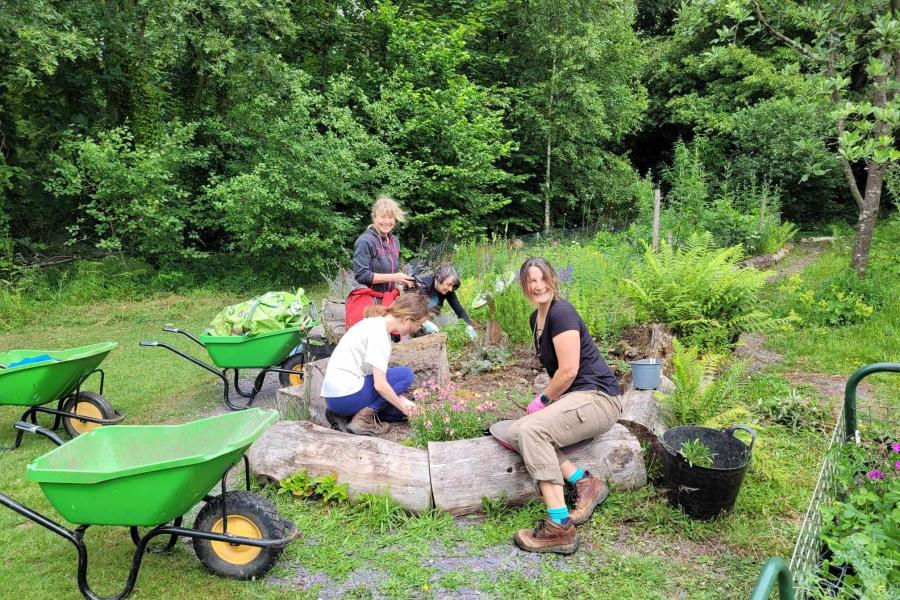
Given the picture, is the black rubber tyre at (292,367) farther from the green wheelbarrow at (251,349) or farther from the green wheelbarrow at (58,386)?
the green wheelbarrow at (58,386)

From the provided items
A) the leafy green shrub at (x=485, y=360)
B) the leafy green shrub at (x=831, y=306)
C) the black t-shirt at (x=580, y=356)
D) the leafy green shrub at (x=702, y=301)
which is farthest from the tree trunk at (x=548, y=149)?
the black t-shirt at (x=580, y=356)

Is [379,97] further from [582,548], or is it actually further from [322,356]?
[582,548]

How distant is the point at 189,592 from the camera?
269cm

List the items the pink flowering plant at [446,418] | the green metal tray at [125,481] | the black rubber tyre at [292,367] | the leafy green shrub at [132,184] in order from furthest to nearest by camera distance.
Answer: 1. the leafy green shrub at [132,184]
2. the black rubber tyre at [292,367]
3. the pink flowering plant at [446,418]
4. the green metal tray at [125,481]

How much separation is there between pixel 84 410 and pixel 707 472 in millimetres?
4580

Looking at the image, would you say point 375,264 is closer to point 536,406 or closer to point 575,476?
point 536,406

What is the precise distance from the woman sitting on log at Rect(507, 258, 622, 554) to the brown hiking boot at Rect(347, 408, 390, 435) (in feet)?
3.37

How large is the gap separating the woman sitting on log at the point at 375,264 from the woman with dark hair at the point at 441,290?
343mm

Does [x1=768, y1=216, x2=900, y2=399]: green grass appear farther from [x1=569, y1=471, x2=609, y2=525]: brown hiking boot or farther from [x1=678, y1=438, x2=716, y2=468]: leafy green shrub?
[x1=569, y1=471, x2=609, y2=525]: brown hiking boot

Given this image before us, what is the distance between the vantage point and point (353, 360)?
3795 mm

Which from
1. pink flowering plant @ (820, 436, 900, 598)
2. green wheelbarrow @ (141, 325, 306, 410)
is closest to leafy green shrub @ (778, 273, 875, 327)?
pink flowering plant @ (820, 436, 900, 598)

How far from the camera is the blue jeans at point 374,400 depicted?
3.78 m

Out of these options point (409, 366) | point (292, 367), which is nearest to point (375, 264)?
point (409, 366)

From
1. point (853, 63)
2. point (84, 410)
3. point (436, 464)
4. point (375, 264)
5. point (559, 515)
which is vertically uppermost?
point (853, 63)
